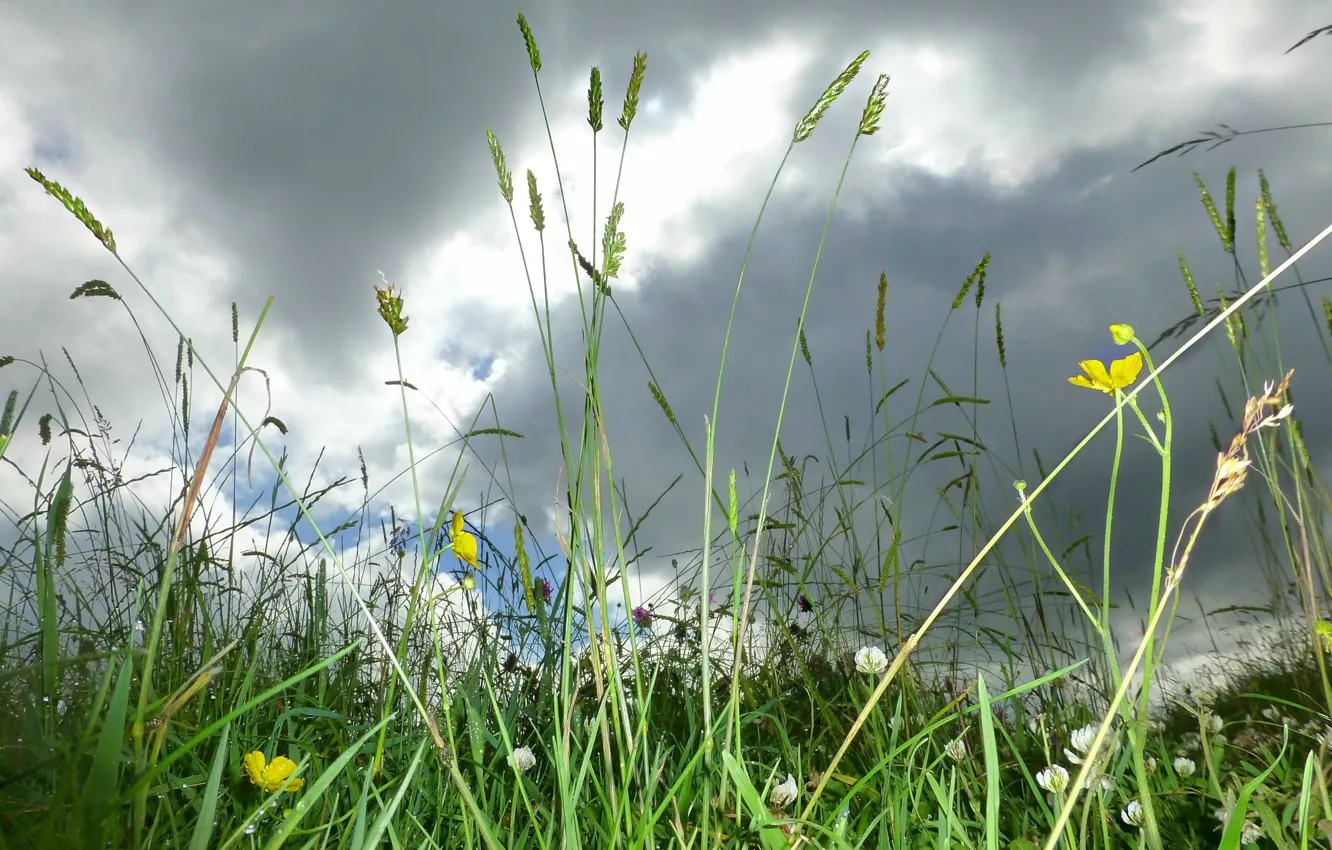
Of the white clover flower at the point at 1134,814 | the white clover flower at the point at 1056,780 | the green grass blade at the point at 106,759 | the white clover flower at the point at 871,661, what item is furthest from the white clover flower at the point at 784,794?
the green grass blade at the point at 106,759

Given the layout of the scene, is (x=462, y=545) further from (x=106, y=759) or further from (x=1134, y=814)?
(x=1134, y=814)

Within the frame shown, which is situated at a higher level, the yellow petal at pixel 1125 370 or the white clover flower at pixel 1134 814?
the yellow petal at pixel 1125 370

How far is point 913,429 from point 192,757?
1593 millimetres

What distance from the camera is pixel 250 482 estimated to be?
2.30 meters

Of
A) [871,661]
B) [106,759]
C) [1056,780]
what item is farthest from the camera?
[871,661]

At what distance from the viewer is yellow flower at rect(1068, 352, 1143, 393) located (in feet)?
Result: 2.78

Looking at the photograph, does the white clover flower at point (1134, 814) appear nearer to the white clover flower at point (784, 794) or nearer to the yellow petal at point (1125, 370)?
the white clover flower at point (784, 794)

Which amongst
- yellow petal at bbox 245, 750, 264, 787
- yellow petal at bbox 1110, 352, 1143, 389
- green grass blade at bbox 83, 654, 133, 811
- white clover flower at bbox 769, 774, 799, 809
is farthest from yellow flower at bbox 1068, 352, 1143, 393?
yellow petal at bbox 245, 750, 264, 787

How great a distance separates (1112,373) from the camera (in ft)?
2.81

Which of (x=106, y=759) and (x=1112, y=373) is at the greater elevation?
(x=1112, y=373)

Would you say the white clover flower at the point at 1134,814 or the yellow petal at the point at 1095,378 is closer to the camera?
the yellow petal at the point at 1095,378

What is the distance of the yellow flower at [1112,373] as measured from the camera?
85cm

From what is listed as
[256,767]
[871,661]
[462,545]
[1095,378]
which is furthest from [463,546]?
[871,661]

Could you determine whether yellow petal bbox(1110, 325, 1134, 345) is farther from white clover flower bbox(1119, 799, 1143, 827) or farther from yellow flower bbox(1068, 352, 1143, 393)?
white clover flower bbox(1119, 799, 1143, 827)
